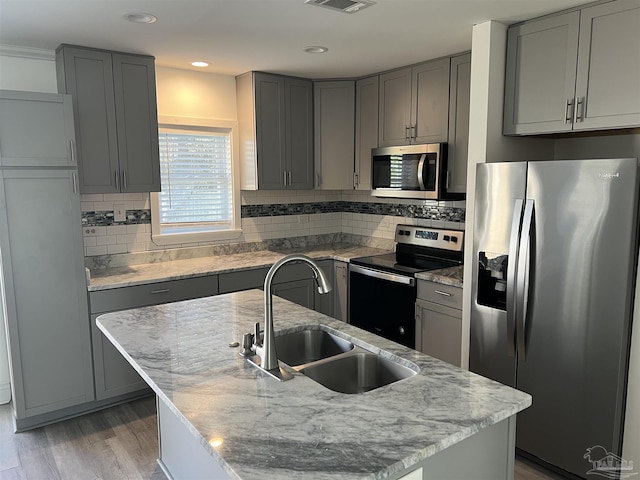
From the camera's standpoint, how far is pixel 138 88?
137 inches

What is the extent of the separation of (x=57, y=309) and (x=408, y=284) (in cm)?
238

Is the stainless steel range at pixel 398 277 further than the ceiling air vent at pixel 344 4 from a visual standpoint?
Yes

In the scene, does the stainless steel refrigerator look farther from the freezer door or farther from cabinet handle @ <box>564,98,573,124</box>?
cabinet handle @ <box>564,98,573,124</box>

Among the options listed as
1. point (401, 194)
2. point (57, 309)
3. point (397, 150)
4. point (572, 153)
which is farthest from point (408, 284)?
point (57, 309)

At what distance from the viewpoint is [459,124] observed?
3443mm

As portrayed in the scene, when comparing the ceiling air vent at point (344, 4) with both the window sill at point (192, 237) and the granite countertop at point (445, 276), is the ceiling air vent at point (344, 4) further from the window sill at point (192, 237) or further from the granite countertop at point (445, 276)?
the window sill at point (192, 237)

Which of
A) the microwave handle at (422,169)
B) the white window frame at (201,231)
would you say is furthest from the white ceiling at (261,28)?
the microwave handle at (422,169)

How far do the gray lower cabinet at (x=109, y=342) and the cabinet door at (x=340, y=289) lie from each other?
134cm

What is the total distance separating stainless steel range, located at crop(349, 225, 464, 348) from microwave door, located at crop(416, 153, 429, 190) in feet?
1.63

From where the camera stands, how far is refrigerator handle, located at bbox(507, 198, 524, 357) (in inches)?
101

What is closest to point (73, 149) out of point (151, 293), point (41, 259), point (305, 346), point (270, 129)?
point (41, 259)

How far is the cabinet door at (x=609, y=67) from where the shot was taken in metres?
2.34

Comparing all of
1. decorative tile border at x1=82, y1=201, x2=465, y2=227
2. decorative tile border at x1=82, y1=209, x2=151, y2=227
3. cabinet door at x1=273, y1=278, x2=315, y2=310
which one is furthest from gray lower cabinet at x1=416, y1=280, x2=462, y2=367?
decorative tile border at x1=82, y1=209, x2=151, y2=227

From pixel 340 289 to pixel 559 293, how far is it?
203cm
